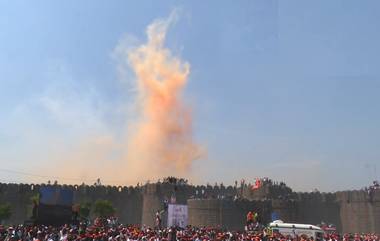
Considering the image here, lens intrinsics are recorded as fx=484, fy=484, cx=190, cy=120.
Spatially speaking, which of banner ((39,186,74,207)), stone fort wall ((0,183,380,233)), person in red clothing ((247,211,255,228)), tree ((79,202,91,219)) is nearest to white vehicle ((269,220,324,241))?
person in red clothing ((247,211,255,228))

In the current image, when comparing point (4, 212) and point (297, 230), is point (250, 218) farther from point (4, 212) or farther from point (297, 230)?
point (4, 212)

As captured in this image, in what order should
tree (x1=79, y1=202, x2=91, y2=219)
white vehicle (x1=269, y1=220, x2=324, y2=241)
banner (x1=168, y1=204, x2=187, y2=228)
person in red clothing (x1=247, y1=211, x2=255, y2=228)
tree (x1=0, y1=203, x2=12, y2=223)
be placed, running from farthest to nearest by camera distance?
tree (x1=79, y1=202, x2=91, y2=219) → tree (x1=0, y1=203, x2=12, y2=223) → person in red clothing (x1=247, y1=211, x2=255, y2=228) → white vehicle (x1=269, y1=220, x2=324, y2=241) → banner (x1=168, y1=204, x2=187, y2=228)

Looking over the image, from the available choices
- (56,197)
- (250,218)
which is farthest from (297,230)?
(56,197)

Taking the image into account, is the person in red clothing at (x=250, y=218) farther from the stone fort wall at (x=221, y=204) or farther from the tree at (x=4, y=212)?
the tree at (x=4, y=212)

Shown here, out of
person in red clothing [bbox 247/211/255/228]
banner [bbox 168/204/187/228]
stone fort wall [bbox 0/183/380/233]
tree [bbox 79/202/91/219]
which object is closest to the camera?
banner [bbox 168/204/187/228]

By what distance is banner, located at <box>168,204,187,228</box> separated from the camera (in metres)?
39.2

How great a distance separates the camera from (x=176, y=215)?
39.4 meters

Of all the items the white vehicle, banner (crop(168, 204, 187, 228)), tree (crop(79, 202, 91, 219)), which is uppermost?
tree (crop(79, 202, 91, 219))

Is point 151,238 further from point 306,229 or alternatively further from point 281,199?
point 281,199

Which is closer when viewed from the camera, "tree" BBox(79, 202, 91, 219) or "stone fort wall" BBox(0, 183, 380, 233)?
"tree" BBox(79, 202, 91, 219)

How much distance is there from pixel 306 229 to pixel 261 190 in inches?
1132

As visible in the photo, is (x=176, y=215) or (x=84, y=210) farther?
(x=84, y=210)

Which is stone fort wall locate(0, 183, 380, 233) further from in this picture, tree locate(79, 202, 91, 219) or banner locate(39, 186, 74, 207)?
banner locate(39, 186, 74, 207)

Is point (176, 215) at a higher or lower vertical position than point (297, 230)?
higher
